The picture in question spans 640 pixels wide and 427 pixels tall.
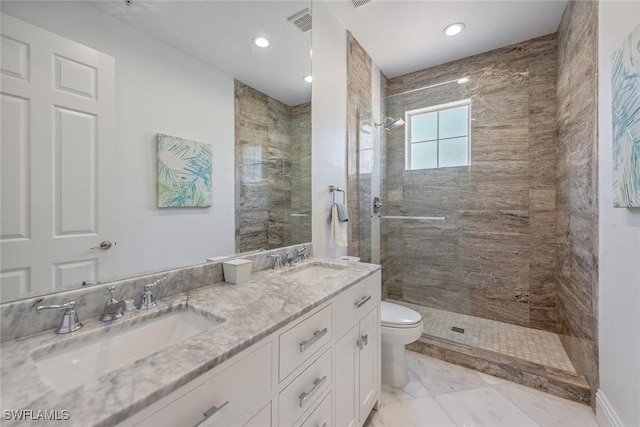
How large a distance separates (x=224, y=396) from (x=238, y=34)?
1569mm

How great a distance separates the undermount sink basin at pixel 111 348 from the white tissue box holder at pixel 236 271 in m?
0.29

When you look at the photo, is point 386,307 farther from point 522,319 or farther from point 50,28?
point 50,28

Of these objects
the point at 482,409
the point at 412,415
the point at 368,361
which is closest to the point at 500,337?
the point at 482,409

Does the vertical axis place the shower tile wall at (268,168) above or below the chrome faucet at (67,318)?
above

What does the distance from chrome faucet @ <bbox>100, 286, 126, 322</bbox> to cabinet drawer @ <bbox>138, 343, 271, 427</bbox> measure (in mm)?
449

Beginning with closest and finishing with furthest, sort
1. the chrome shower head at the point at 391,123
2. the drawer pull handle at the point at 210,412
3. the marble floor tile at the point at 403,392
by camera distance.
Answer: the drawer pull handle at the point at 210,412 < the marble floor tile at the point at 403,392 < the chrome shower head at the point at 391,123

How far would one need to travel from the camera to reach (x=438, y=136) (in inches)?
105

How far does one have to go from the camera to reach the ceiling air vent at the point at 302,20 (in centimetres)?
165

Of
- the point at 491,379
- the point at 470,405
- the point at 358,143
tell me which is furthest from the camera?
the point at 358,143

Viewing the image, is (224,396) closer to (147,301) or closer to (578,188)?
(147,301)

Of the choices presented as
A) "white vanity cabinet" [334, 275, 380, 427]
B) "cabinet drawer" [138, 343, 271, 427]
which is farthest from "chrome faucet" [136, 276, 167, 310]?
"white vanity cabinet" [334, 275, 380, 427]

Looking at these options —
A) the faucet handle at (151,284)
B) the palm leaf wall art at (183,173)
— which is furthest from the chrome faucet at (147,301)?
the palm leaf wall art at (183,173)

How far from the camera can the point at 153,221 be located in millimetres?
1037

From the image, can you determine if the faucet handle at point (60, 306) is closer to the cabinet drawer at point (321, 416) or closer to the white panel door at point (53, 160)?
the white panel door at point (53, 160)
